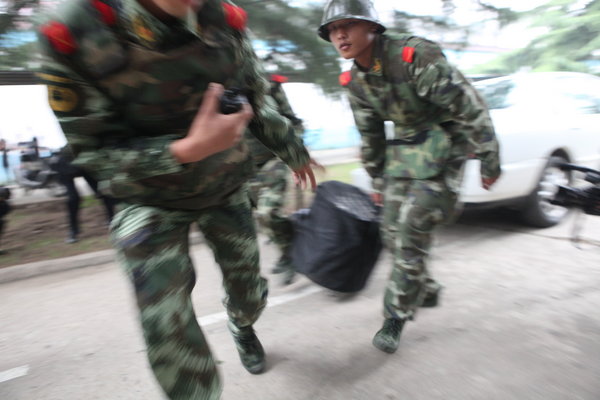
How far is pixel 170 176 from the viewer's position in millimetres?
1420

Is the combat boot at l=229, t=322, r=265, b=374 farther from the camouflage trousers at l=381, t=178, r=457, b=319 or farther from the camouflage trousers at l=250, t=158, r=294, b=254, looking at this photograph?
the camouflage trousers at l=250, t=158, r=294, b=254

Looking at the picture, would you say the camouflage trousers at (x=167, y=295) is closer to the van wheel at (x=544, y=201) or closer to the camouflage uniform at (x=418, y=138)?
the camouflage uniform at (x=418, y=138)

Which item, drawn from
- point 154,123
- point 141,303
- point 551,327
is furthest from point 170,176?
point 551,327

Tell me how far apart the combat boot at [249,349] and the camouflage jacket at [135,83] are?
0.87m

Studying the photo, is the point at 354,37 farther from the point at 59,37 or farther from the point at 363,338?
the point at 363,338

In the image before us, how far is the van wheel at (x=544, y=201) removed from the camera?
4250mm

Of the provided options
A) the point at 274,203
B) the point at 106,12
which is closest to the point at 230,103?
the point at 106,12

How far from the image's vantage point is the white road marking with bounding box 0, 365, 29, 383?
7.92ft

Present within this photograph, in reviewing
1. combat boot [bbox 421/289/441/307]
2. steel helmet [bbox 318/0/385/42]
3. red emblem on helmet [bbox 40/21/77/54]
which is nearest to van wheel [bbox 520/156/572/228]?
combat boot [bbox 421/289/441/307]

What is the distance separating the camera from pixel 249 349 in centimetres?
217

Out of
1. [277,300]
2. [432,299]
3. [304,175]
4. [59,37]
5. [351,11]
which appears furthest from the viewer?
[277,300]

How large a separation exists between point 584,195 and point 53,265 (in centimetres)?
451

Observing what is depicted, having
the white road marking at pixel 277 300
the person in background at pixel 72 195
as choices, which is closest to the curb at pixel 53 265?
the person in background at pixel 72 195

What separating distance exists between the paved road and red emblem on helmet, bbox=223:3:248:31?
5.32 ft
